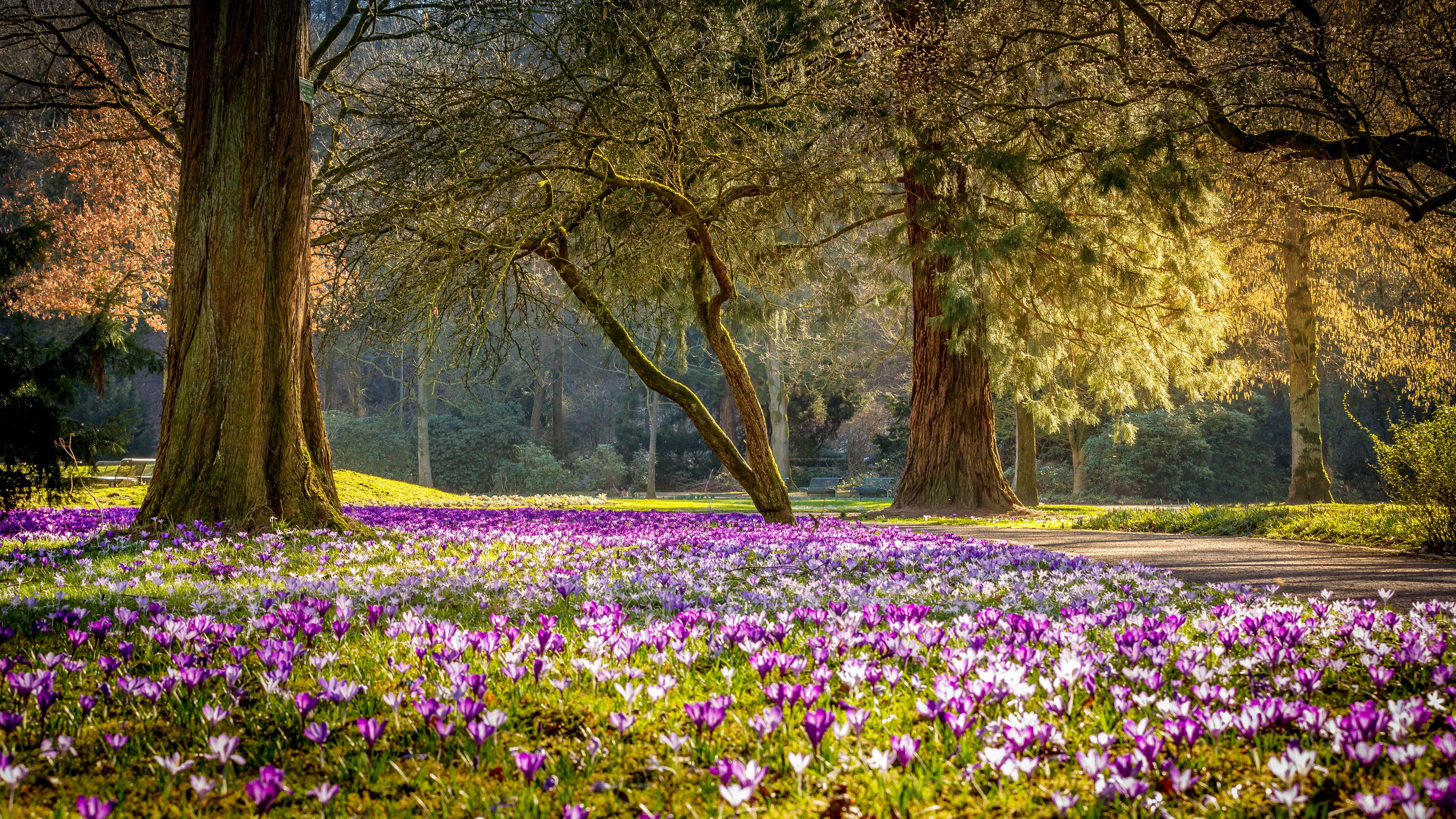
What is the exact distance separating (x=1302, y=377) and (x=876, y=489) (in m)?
13.1

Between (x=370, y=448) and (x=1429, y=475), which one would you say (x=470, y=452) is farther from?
(x=1429, y=475)

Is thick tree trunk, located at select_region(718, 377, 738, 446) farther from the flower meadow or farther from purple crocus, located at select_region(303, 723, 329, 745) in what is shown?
purple crocus, located at select_region(303, 723, 329, 745)

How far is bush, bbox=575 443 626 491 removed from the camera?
118ft

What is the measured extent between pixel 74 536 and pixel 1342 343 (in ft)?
78.1

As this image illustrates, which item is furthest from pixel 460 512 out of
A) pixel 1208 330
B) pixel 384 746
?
pixel 1208 330

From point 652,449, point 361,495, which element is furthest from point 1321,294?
point 652,449

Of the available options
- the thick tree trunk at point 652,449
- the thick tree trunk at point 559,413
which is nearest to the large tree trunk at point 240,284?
the thick tree trunk at point 652,449

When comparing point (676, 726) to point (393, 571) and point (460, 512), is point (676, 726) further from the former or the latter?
point (460, 512)

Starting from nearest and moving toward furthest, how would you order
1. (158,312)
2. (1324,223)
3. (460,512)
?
(460,512) → (1324,223) → (158,312)

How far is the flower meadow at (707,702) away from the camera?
1616 millimetres

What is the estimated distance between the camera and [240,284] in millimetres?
6184

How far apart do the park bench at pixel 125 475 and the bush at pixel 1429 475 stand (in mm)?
20288

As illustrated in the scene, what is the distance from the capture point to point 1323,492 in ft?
55.9

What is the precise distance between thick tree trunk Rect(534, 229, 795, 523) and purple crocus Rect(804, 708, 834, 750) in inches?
280
